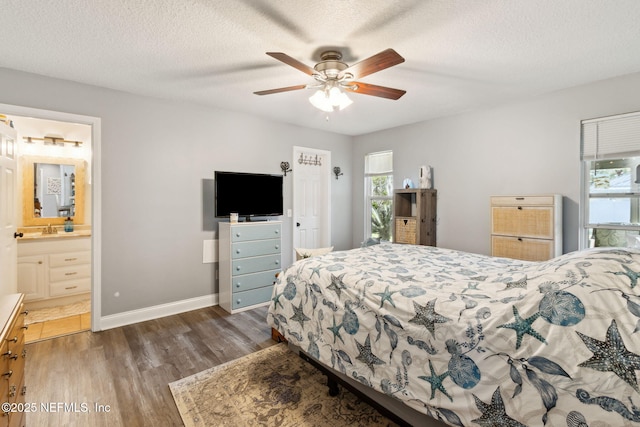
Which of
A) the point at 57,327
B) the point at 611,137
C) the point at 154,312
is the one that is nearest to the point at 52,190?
the point at 57,327

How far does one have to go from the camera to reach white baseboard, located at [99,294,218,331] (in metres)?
3.18

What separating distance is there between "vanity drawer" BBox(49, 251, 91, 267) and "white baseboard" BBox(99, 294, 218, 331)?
130cm

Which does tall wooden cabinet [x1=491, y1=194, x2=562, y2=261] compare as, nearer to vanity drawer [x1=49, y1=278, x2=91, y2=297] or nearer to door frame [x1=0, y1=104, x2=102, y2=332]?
door frame [x1=0, y1=104, x2=102, y2=332]

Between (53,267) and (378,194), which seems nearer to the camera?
(53,267)

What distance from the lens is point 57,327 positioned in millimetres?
3203

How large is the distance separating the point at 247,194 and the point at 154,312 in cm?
180

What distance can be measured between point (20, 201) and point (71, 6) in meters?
3.35

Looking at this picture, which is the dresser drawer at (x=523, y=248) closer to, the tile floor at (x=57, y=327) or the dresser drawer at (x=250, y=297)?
the dresser drawer at (x=250, y=297)

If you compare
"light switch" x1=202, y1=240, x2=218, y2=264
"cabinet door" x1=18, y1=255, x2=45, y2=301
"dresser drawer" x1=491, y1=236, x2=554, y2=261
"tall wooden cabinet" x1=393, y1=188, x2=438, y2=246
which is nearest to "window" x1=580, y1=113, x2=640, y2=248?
"dresser drawer" x1=491, y1=236, x2=554, y2=261

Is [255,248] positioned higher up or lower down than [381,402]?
higher up

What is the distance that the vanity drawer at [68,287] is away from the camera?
3.77 metres

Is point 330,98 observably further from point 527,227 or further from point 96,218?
point 96,218

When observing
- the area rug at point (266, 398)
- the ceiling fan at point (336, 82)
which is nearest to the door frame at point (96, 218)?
the area rug at point (266, 398)

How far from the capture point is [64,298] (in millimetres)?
3875
